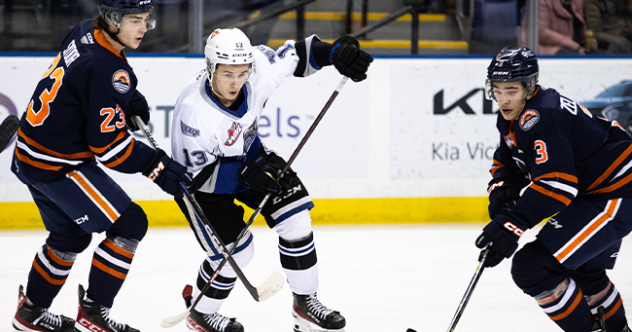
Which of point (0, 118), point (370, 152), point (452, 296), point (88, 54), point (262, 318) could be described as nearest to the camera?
point (88, 54)

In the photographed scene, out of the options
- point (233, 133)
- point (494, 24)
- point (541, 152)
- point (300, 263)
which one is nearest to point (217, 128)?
point (233, 133)

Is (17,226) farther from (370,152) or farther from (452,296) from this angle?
(452,296)

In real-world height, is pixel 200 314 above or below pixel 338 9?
below

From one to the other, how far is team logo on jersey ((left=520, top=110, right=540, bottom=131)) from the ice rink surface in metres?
0.85

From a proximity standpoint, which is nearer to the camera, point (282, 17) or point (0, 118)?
point (0, 118)

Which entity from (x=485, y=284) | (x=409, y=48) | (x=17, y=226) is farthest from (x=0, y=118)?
(x=485, y=284)

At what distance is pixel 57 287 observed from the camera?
2.51 meters

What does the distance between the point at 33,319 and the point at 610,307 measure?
5.96 ft

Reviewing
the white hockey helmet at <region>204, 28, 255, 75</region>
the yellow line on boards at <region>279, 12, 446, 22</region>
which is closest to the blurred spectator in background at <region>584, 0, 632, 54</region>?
the yellow line on boards at <region>279, 12, 446, 22</region>

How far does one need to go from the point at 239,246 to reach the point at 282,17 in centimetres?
283

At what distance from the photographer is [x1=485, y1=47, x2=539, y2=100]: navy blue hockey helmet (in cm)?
223

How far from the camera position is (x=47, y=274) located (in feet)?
8.14

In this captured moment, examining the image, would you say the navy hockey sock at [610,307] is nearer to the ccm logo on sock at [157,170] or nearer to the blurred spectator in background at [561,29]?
the ccm logo on sock at [157,170]

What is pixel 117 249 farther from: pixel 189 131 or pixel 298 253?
pixel 298 253
